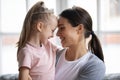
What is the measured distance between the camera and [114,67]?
308cm

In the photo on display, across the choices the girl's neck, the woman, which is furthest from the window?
the girl's neck

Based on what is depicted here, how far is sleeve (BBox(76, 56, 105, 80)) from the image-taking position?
1.45m

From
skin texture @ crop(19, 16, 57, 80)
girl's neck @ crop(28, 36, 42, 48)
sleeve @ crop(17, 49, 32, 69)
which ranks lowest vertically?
sleeve @ crop(17, 49, 32, 69)

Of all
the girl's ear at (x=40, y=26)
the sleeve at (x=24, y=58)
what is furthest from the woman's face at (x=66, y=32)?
the sleeve at (x=24, y=58)

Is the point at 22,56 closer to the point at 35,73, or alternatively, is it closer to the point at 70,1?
the point at 35,73

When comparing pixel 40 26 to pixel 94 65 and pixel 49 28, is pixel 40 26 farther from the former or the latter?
pixel 94 65

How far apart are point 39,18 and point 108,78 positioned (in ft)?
4.58

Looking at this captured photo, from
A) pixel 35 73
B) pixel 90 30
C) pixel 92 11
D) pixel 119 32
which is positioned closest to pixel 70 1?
pixel 92 11

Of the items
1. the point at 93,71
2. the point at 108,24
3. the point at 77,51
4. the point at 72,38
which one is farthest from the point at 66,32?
the point at 108,24

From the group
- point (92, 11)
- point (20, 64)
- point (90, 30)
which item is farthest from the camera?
point (92, 11)

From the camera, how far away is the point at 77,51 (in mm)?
1607

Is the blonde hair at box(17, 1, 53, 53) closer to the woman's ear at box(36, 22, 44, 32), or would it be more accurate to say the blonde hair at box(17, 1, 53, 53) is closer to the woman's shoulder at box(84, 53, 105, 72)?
the woman's ear at box(36, 22, 44, 32)

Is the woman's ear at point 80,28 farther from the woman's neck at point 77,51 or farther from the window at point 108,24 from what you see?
the window at point 108,24

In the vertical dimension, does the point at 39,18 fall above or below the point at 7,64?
above
